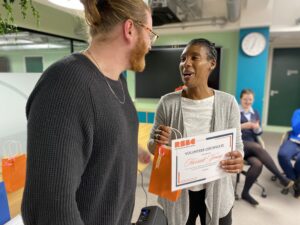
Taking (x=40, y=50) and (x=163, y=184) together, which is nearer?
(x=163, y=184)

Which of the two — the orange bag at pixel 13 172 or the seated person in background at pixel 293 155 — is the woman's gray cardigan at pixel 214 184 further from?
the seated person in background at pixel 293 155

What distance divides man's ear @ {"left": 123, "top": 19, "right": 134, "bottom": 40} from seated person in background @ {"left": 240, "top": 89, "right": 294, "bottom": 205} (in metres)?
2.39

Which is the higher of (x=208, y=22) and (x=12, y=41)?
(x=208, y=22)

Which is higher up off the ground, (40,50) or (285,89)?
(40,50)

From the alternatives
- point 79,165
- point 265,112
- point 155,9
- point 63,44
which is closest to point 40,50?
point 63,44

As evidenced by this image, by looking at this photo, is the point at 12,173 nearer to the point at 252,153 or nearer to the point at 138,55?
the point at 138,55

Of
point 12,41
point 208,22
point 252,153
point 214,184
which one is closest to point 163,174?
point 214,184

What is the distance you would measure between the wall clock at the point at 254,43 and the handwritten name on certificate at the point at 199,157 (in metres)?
3.56

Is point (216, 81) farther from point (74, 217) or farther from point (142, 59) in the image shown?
point (74, 217)

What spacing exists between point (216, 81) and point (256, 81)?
0.73 meters

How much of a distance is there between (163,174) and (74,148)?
2.32 ft

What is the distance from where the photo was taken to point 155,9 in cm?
308

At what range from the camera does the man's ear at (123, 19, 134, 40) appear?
688 mm

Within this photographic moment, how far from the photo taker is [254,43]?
412cm
